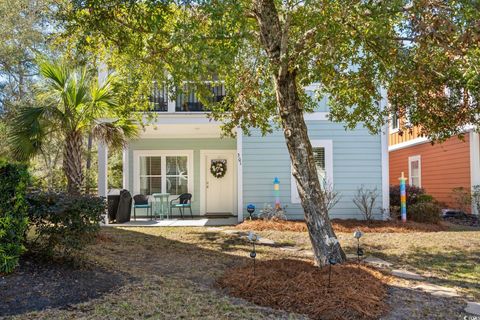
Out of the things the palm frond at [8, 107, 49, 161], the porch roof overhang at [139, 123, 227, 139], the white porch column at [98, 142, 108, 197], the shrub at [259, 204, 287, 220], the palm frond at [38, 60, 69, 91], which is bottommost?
the shrub at [259, 204, 287, 220]

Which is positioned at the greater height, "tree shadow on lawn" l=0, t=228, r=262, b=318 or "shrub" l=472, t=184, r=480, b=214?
"shrub" l=472, t=184, r=480, b=214

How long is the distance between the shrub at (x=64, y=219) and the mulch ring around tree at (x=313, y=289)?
5.68 ft

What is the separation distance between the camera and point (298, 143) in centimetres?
522

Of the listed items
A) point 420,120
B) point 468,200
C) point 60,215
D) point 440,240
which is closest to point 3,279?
point 60,215

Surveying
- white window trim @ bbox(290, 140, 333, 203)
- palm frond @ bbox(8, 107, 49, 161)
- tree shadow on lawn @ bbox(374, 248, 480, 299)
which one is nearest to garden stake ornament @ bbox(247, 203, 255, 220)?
white window trim @ bbox(290, 140, 333, 203)

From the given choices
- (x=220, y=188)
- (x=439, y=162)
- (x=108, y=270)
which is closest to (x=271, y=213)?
(x=220, y=188)

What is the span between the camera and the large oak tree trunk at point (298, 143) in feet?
16.7

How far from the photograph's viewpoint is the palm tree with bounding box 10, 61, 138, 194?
7.12 meters

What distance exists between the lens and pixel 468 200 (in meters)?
11.8

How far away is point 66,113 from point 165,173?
5813mm

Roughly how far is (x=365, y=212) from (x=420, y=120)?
455 centimetres

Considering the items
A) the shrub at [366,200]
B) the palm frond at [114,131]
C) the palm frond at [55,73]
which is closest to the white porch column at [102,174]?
the palm frond at [114,131]

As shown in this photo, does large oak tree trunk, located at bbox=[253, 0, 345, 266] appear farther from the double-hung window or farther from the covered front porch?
the double-hung window

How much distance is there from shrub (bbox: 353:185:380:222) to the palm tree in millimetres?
6571
